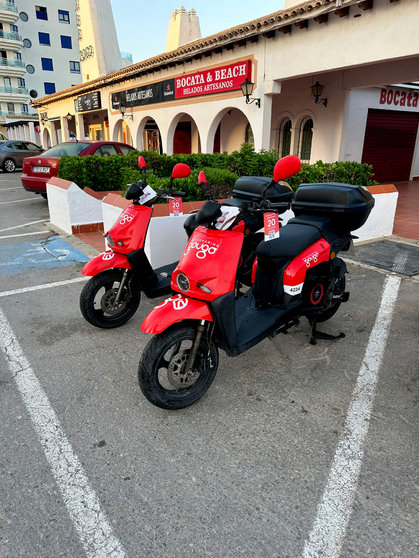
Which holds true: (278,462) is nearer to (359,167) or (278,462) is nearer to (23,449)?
(23,449)

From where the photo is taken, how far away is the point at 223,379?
2924mm

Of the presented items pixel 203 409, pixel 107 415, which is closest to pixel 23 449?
pixel 107 415

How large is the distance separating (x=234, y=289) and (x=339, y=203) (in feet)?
4.55

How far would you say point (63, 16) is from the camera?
4909cm

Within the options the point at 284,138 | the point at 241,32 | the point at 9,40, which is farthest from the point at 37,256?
the point at 9,40

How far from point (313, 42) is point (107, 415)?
9.96 m

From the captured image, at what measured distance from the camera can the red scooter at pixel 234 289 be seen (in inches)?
94.7

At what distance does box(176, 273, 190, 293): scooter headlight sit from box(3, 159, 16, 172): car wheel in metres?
20.9

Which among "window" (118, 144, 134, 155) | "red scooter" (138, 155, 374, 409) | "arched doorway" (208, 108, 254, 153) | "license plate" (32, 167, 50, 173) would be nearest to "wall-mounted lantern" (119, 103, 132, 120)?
"arched doorway" (208, 108, 254, 153)

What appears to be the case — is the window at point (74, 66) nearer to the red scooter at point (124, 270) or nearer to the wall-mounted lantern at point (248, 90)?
the wall-mounted lantern at point (248, 90)

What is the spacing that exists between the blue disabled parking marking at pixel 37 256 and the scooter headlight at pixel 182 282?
3501 millimetres

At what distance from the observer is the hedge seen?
6.16 metres

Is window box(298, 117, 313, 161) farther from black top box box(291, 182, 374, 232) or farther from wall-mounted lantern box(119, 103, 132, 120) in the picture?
black top box box(291, 182, 374, 232)

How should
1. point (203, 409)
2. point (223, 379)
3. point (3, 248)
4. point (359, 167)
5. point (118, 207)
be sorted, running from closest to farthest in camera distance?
point (203, 409) < point (223, 379) < point (118, 207) < point (3, 248) < point (359, 167)
